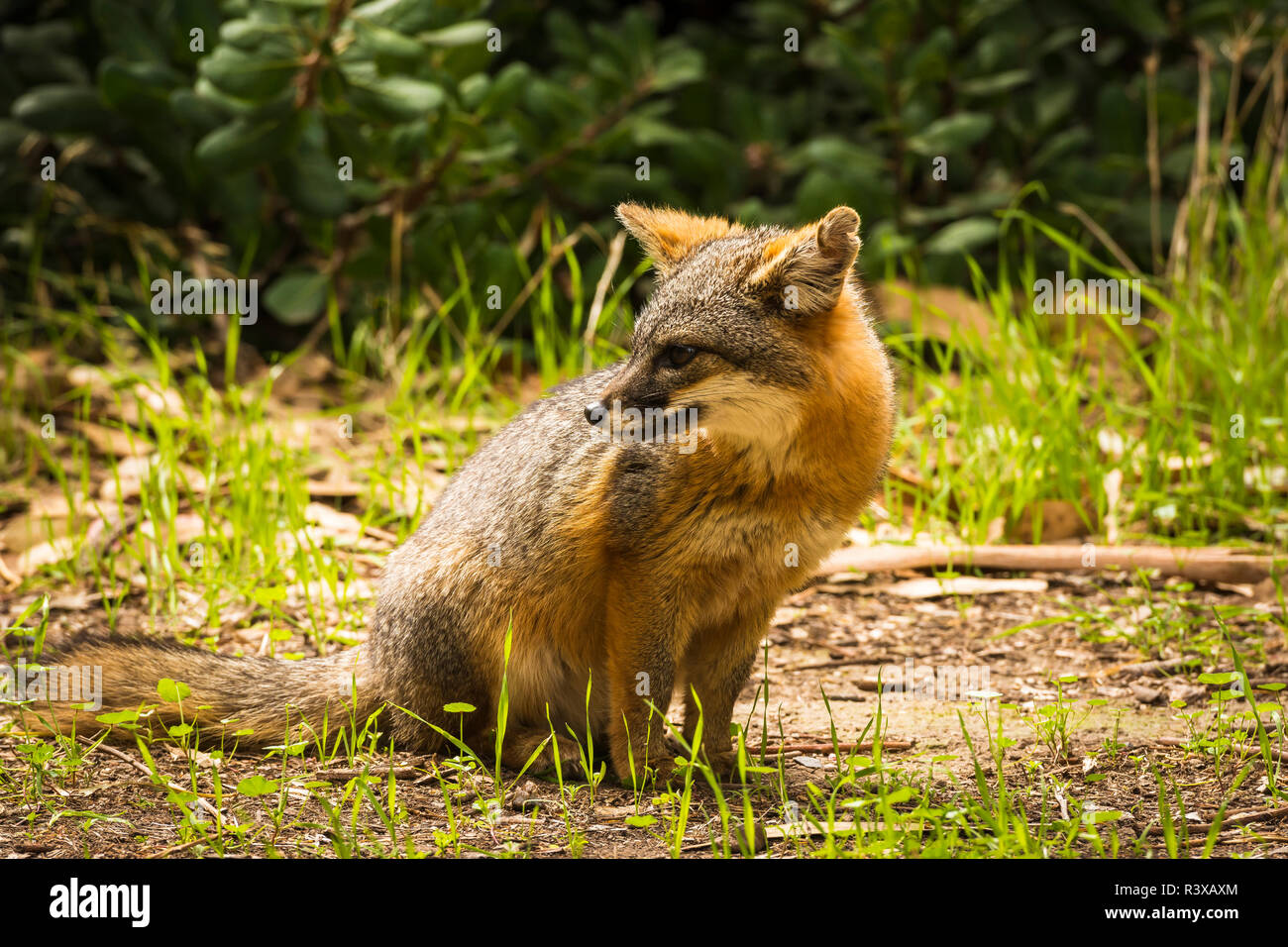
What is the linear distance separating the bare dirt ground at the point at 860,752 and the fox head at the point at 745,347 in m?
0.89

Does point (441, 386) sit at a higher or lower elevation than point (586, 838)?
higher

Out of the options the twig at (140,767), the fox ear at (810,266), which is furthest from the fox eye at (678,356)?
the twig at (140,767)

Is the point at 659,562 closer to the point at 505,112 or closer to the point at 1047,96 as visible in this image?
the point at 505,112

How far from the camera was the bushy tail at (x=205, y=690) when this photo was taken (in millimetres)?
4020

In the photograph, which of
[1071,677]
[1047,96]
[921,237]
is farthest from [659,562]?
[1047,96]

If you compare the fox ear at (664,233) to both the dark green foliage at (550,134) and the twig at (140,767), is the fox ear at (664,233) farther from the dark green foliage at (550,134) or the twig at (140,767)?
the dark green foliage at (550,134)

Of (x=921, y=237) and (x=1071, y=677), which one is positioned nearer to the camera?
(x=1071, y=677)

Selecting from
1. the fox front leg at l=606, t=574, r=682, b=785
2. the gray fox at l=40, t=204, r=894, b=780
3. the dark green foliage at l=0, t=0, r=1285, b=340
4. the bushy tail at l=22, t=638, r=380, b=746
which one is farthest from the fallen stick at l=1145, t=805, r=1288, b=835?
the dark green foliage at l=0, t=0, r=1285, b=340

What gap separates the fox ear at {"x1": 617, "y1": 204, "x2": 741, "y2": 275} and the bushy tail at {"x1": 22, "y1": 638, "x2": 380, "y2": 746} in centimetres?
165

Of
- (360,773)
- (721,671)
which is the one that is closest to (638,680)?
(721,671)

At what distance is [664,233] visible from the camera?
13.5 feet

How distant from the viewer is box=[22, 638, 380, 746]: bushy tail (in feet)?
13.2

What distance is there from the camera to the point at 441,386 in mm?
6602

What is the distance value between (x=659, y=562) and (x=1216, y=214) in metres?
5.09
